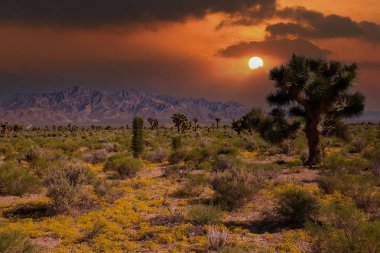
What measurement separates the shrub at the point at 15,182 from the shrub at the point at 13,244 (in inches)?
316

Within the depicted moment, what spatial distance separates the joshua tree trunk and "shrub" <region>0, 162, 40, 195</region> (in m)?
15.4

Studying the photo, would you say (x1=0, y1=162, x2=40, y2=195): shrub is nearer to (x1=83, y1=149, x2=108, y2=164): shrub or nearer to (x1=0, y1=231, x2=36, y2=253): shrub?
(x1=0, y1=231, x2=36, y2=253): shrub

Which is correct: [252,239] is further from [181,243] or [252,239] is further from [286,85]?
[286,85]

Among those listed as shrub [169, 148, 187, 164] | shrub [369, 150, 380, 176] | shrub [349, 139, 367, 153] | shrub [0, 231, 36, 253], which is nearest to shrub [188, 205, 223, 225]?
shrub [0, 231, 36, 253]

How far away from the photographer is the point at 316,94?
829 inches

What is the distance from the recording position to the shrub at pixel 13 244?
8.05 m

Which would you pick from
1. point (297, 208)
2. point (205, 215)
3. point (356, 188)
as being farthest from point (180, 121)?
point (297, 208)

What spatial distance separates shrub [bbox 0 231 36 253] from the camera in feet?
26.4

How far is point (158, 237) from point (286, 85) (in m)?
13.4

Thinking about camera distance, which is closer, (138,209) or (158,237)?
(158,237)

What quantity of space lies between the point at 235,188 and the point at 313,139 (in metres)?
10.6

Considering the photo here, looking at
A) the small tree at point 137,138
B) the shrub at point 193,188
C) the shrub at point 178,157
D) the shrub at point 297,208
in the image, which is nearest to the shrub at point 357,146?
the shrub at point 178,157

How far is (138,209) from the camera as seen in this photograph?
45.4 feet

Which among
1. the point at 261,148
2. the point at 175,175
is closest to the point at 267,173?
the point at 175,175
